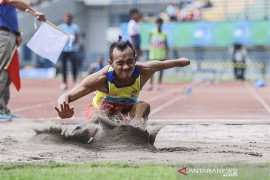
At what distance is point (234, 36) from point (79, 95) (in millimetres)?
23963

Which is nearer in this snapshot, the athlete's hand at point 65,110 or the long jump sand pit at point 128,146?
the long jump sand pit at point 128,146

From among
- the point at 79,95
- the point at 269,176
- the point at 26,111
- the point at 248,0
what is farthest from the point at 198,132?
the point at 248,0

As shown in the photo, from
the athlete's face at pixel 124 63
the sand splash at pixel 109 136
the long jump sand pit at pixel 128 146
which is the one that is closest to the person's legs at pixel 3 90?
the long jump sand pit at pixel 128 146

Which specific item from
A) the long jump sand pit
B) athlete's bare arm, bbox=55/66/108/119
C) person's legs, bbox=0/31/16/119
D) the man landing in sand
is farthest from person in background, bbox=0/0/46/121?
athlete's bare arm, bbox=55/66/108/119

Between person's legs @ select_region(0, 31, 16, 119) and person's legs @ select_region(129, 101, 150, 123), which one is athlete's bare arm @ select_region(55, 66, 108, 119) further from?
person's legs @ select_region(0, 31, 16, 119)

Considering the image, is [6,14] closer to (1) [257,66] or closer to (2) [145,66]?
(2) [145,66]

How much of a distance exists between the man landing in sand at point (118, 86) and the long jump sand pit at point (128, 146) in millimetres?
211

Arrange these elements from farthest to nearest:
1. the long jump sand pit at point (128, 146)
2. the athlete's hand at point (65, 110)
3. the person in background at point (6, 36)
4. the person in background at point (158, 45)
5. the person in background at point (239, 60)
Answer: the person in background at point (239, 60), the person in background at point (158, 45), the person in background at point (6, 36), the athlete's hand at point (65, 110), the long jump sand pit at point (128, 146)

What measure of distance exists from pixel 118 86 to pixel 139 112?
1.17 ft

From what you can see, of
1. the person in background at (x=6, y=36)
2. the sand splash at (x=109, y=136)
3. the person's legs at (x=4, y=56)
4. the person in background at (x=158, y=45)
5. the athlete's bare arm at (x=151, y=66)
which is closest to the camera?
the sand splash at (x=109, y=136)

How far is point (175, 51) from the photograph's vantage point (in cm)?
2942

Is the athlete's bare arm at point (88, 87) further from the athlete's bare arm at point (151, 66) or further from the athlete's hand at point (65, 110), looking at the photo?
the athlete's bare arm at point (151, 66)

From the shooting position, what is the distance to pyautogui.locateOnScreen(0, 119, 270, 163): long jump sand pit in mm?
4242

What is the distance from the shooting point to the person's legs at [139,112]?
5038mm
